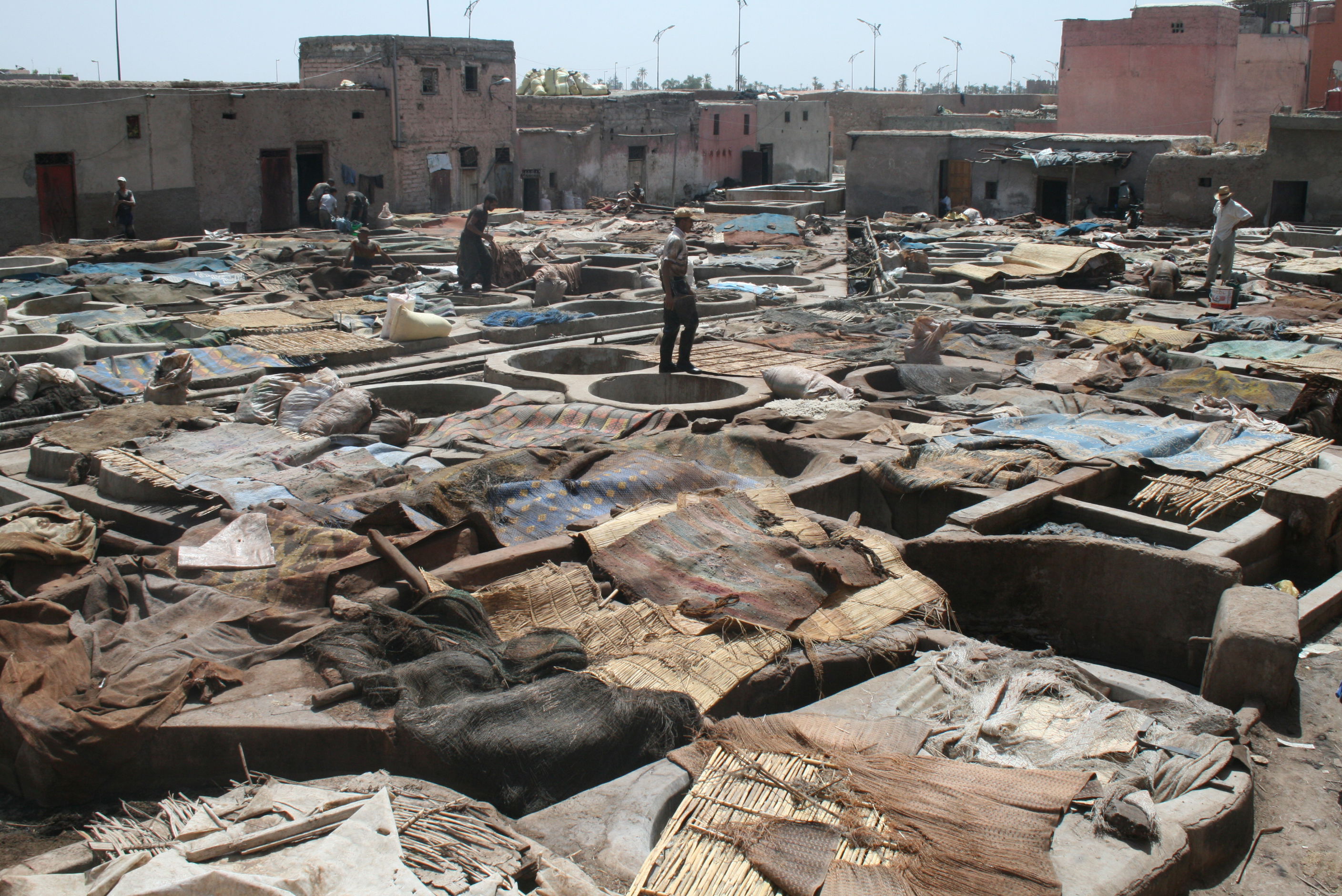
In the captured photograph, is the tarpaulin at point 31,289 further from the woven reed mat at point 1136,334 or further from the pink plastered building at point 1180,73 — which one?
the pink plastered building at point 1180,73

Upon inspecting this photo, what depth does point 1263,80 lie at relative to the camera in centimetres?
3694

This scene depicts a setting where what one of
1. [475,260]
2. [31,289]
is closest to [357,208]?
[475,260]

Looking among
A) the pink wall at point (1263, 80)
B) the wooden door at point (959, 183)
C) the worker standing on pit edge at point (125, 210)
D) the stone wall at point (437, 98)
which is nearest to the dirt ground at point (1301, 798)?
the worker standing on pit edge at point (125, 210)

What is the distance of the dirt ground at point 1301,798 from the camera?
444 cm

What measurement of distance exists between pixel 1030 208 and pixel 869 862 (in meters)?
27.2

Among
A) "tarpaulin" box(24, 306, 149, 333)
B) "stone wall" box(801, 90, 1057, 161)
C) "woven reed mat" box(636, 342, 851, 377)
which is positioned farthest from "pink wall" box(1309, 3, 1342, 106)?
"tarpaulin" box(24, 306, 149, 333)

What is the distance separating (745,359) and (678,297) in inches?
64.0

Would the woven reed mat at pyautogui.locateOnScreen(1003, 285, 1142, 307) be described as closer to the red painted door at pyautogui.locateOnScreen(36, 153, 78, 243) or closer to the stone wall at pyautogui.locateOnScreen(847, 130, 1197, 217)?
the stone wall at pyautogui.locateOnScreen(847, 130, 1197, 217)

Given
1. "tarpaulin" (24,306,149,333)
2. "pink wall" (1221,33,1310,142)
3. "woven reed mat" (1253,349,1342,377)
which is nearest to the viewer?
"woven reed mat" (1253,349,1342,377)

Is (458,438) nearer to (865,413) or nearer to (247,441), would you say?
(247,441)

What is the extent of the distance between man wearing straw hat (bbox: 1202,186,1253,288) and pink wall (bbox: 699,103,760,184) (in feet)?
81.8

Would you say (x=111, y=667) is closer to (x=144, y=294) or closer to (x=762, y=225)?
(x=144, y=294)

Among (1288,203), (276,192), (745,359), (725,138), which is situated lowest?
(745,359)

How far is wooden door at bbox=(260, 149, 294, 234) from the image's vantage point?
2673cm
